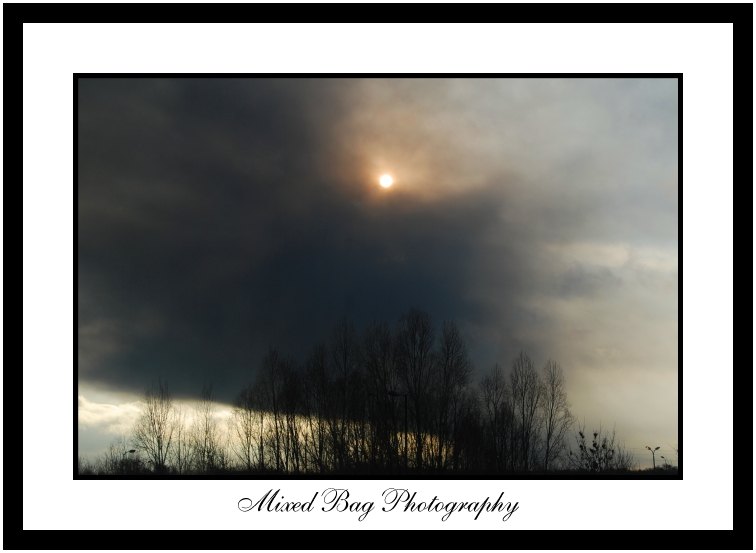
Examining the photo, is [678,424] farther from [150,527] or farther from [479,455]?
[150,527]

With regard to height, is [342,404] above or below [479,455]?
above

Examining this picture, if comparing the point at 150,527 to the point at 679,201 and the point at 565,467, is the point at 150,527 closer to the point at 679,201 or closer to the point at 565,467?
the point at 565,467
